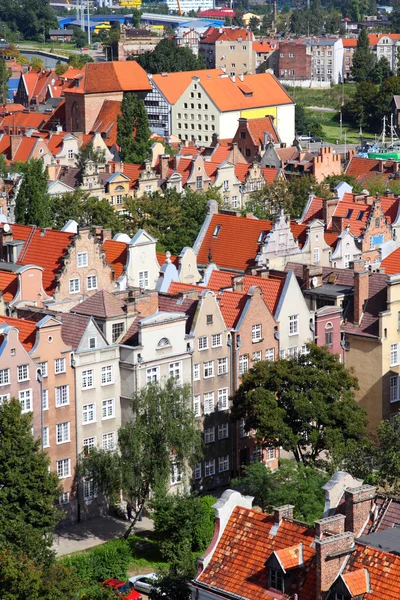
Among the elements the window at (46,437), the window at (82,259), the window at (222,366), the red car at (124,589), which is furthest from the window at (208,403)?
the red car at (124,589)

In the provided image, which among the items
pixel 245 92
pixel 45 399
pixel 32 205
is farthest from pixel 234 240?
pixel 245 92

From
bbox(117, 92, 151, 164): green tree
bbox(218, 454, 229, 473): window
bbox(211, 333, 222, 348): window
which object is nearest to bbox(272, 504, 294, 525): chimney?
bbox(211, 333, 222, 348): window

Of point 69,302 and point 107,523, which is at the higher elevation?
point 69,302

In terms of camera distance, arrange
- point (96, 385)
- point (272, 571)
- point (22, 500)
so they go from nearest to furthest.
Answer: point (272, 571) → point (22, 500) → point (96, 385)

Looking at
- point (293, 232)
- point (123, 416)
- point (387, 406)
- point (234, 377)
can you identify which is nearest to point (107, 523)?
point (123, 416)

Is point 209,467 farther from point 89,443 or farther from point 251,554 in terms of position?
point 251,554

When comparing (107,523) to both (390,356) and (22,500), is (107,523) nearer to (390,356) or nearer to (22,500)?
(22,500)

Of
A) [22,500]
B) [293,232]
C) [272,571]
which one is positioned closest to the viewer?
[272,571]
